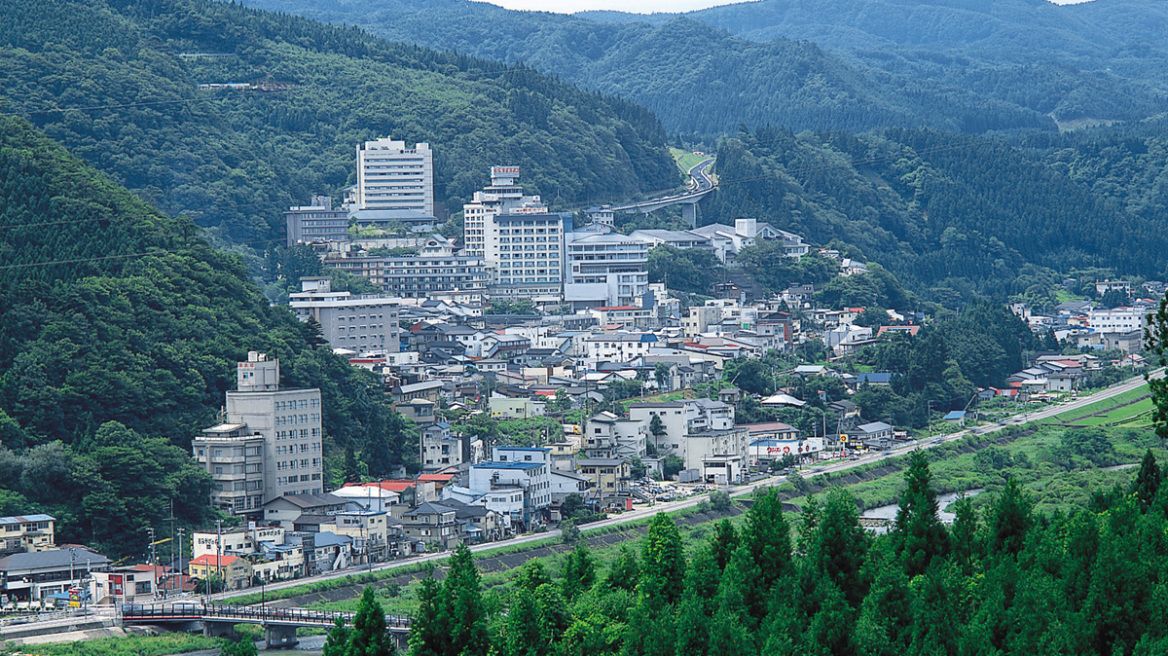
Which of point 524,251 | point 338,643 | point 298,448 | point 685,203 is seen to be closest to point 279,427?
point 298,448

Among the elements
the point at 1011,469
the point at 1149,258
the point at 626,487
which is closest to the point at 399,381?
the point at 626,487

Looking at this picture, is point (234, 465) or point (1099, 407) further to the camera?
point (1099, 407)

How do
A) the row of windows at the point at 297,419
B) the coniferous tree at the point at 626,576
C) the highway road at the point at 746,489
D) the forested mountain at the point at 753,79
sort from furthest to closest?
the forested mountain at the point at 753,79 → the row of windows at the point at 297,419 → the highway road at the point at 746,489 → the coniferous tree at the point at 626,576

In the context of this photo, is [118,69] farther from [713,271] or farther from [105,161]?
[713,271]

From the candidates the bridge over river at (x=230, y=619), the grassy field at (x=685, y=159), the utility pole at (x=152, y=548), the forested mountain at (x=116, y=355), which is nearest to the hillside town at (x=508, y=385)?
the utility pole at (x=152, y=548)

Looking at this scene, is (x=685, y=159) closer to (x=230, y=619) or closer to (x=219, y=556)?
(x=219, y=556)

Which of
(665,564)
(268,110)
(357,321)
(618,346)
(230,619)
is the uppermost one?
(268,110)

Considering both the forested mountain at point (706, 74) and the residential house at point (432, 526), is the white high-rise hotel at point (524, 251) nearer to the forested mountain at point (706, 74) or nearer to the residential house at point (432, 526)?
the residential house at point (432, 526)

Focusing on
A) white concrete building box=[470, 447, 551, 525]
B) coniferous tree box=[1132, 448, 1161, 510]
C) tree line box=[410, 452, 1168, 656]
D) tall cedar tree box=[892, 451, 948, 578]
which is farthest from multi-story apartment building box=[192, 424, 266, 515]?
coniferous tree box=[1132, 448, 1161, 510]
